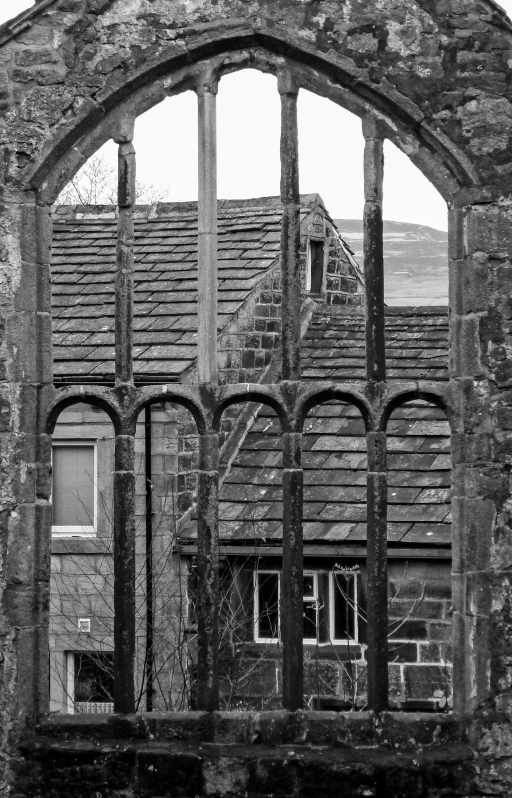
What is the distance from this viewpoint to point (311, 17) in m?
5.50

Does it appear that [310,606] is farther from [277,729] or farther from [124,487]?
[124,487]

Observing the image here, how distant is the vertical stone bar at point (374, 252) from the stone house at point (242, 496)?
4.82 metres

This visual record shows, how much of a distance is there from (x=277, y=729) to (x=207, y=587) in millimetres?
602

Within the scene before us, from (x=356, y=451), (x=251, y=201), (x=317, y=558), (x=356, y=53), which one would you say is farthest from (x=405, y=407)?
(x=356, y=53)

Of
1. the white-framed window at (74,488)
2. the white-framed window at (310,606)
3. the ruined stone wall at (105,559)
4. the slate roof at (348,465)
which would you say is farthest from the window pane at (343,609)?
the white-framed window at (74,488)

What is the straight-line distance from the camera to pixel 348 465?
11.5 m

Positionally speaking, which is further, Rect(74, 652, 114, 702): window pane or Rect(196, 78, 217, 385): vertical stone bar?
Rect(74, 652, 114, 702): window pane

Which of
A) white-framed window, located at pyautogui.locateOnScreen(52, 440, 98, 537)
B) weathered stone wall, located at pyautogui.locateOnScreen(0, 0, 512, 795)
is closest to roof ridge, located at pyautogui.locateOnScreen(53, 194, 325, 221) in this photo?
white-framed window, located at pyautogui.locateOnScreen(52, 440, 98, 537)

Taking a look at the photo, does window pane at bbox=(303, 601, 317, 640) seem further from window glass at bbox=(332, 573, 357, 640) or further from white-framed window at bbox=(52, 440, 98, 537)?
white-framed window at bbox=(52, 440, 98, 537)

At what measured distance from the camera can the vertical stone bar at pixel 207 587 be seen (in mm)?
5266

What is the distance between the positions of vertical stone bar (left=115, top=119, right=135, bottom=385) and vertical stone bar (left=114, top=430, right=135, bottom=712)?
315mm

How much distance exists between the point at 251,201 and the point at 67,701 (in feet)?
19.0

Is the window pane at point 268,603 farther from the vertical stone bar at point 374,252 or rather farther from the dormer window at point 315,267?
the vertical stone bar at point 374,252

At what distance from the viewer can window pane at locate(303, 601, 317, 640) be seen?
35.8 feet
